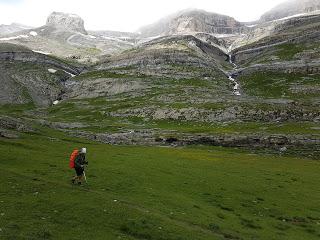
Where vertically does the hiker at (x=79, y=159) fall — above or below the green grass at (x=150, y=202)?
above

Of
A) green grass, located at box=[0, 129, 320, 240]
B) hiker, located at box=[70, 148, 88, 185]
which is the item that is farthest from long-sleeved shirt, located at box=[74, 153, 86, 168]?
green grass, located at box=[0, 129, 320, 240]

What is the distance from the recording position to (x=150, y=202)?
4175 centimetres

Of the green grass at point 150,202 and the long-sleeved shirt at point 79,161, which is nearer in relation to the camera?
the green grass at point 150,202

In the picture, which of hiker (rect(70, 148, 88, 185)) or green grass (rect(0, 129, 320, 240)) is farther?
hiker (rect(70, 148, 88, 185))

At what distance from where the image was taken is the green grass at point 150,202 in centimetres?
3266

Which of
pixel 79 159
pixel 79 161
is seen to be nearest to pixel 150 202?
pixel 79 161

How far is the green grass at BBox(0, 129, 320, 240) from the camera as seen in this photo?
107 feet

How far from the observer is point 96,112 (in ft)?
623

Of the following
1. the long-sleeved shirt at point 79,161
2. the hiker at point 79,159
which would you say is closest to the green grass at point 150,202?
the hiker at point 79,159

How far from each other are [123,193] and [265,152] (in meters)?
69.6

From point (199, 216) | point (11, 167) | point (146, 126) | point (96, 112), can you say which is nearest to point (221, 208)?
point (199, 216)

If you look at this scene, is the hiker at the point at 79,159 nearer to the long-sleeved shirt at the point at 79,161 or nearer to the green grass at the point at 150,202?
the long-sleeved shirt at the point at 79,161

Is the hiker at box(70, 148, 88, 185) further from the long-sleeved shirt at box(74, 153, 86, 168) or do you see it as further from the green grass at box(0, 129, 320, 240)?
the green grass at box(0, 129, 320, 240)

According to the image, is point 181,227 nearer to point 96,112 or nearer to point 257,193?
point 257,193
